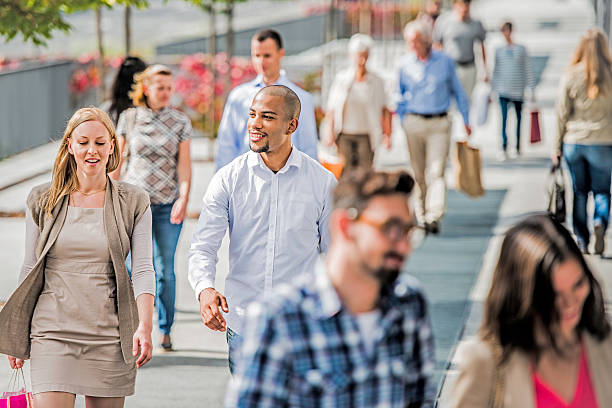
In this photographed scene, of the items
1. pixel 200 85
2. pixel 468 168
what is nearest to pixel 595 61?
pixel 468 168

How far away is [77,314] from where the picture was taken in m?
4.73

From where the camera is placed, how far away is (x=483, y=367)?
10.1ft

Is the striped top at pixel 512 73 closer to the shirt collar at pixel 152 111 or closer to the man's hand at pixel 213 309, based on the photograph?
the shirt collar at pixel 152 111

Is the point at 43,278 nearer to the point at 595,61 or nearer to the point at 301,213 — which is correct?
the point at 301,213

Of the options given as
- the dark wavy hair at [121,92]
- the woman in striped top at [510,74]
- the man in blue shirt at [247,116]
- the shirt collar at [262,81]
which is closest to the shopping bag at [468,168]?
the shirt collar at [262,81]

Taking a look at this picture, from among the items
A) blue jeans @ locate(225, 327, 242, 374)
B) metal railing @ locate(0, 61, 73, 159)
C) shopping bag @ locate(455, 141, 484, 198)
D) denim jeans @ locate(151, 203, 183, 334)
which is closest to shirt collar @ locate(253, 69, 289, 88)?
denim jeans @ locate(151, 203, 183, 334)

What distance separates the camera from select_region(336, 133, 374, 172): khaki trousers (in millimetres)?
12477

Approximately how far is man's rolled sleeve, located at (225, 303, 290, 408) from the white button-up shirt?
219 centimetres

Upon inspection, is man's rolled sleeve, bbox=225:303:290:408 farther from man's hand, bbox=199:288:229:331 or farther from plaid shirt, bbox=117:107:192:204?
plaid shirt, bbox=117:107:192:204

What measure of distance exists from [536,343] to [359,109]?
30.5 feet

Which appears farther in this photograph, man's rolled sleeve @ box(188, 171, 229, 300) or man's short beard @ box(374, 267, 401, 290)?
man's rolled sleeve @ box(188, 171, 229, 300)

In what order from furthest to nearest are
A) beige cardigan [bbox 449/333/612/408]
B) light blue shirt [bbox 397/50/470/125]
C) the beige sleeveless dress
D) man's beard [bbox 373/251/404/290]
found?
light blue shirt [bbox 397/50/470/125] → the beige sleeveless dress → beige cardigan [bbox 449/333/612/408] → man's beard [bbox 373/251/404/290]

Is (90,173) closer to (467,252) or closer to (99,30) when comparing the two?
(467,252)

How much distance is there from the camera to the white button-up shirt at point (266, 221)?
5055mm
